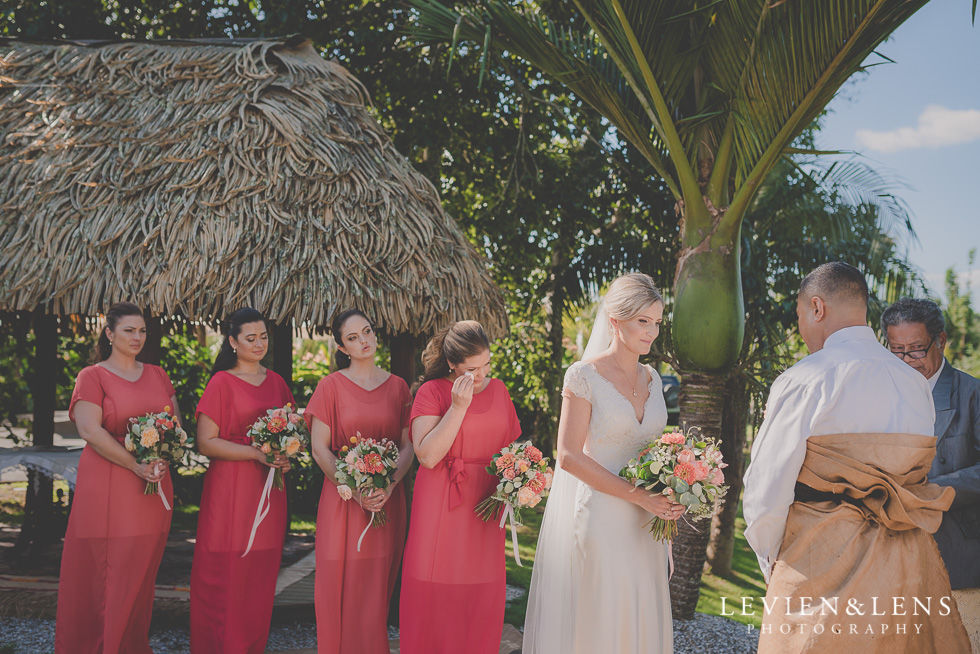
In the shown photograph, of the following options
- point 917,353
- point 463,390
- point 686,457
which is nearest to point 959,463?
point 917,353

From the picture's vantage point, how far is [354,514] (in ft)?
12.8

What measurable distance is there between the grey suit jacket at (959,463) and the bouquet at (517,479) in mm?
2010

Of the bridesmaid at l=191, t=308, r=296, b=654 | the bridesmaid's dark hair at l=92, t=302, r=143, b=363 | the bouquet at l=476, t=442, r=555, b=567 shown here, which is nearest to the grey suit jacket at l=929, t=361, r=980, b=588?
the bouquet at l=476, t=442, r=555, b=567

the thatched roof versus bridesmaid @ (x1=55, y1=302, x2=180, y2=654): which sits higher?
the thatched roof

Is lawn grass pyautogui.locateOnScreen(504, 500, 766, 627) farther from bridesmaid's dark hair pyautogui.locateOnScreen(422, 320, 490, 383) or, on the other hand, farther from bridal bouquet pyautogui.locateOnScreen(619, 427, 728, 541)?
bridesmaid's dark hair pyautogui.locateOnScreen(422, 320, 490, 383)

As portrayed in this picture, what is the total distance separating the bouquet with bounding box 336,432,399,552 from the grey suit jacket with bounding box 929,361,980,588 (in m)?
2.87

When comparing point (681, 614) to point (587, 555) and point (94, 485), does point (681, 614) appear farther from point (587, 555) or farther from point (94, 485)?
point (94, 485)

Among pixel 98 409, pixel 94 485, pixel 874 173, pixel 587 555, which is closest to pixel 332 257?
pixel 98 409

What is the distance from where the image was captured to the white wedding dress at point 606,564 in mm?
3240

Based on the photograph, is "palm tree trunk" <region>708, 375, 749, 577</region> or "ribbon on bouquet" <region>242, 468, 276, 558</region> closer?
"ribbon on bouquet" <region>242, 468, 276, 558</region>

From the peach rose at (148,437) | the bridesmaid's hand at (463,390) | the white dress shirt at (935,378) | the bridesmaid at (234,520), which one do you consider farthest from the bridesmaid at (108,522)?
the white dress shirt at (935,378)

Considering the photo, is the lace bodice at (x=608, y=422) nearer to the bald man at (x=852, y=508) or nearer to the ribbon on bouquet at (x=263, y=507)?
the bald man at (x=852, y=508)

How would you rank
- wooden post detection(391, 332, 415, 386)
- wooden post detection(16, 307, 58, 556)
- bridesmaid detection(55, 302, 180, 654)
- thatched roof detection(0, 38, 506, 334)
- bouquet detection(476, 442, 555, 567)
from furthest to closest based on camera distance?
wooden post detection(16, 307, 58, 556) < wooden post detection(391, 332, 415, 386) < thatched roof detection(0, 38, 506, 334) < bridesmaid detection(55, 302, 180, 654) < bouquet detection(476, 442, 555, 567)

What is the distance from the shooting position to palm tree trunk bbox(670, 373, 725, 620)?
518 cm
